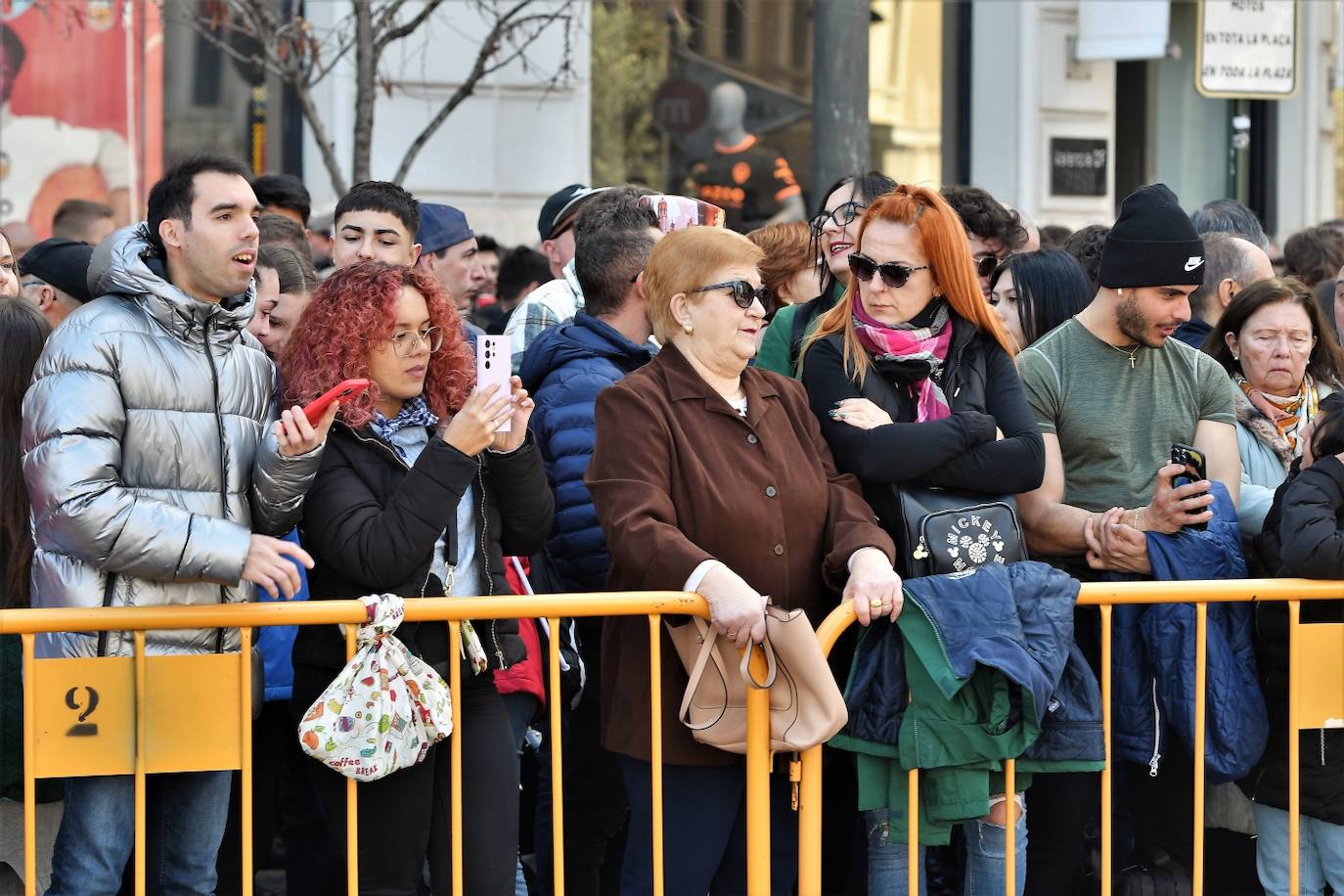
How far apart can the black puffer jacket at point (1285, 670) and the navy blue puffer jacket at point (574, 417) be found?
181cm

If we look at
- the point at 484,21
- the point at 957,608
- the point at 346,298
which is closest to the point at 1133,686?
the point at 957,608

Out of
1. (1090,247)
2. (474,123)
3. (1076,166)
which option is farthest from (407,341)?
(1076,166)

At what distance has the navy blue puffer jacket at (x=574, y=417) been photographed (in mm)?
4930

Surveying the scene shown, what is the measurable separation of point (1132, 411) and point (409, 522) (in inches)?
85.1

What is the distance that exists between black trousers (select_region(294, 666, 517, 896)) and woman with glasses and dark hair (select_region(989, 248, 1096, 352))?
235cm

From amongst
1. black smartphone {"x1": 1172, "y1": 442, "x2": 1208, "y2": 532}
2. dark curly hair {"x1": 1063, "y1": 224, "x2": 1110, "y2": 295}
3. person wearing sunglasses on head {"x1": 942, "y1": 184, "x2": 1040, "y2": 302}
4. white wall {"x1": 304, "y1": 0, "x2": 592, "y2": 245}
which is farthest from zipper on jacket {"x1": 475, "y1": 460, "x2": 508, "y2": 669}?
white wall {"x1": 304, "y1": 0, "x2": 592, "y2": 245}

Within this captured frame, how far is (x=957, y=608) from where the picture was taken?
431 cm

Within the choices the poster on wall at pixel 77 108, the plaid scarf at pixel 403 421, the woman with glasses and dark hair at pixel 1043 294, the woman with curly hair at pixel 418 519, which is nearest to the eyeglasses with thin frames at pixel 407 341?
the woman with curly hair at pixel 418 519

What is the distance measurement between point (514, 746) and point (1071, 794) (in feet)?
5.04

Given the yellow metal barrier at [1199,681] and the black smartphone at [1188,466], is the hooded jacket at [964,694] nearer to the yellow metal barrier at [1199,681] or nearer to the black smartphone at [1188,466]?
the yellow metal barrier at [1199,681]

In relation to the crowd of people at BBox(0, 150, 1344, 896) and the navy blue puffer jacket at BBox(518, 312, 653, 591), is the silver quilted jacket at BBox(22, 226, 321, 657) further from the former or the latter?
the navy blue puffer jacket at BBox(518, 312, 653, 591)

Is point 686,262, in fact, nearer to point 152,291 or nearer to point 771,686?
point 771,686

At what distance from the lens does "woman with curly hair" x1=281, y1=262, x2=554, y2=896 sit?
4102 mm

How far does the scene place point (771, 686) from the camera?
13.6ft
